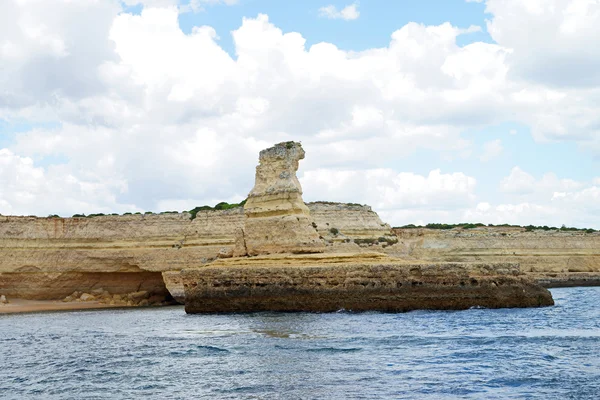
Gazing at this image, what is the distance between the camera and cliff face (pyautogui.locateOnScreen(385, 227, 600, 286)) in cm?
4934

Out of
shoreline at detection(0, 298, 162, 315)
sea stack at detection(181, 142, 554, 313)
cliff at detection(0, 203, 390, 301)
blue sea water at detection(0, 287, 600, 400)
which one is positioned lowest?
blue sea water at detection(0, 287, 600, 400)

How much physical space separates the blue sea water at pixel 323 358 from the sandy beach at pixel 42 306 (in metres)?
13.7

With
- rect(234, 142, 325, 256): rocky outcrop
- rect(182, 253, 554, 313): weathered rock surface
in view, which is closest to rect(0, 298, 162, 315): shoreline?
rect(234, 142, 325, 256): rocky outcrop

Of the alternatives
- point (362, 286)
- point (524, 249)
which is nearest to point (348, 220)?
point (524, 249)

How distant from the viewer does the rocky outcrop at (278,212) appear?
1072 inches

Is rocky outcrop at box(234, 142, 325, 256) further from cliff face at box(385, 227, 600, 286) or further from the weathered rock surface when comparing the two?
cliff face at box(385, 227, 600, 286)

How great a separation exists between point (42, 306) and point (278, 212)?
15659 mm

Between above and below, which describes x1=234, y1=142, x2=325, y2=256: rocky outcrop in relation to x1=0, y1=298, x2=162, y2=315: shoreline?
above

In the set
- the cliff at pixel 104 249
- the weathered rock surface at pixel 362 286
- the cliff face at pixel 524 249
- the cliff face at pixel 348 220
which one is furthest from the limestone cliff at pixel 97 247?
the weathered rock surface at pixel 362 286

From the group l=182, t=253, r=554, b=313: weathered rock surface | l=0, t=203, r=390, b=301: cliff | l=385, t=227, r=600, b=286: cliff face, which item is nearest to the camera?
l=182, t=253, r=554, b=313: weathered rock surface

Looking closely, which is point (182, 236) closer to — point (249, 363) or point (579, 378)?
point (249, 363)

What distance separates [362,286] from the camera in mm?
22672

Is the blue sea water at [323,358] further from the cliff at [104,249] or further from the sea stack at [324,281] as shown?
the cliff at [104,249]

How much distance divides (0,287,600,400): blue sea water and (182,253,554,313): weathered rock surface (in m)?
0.86
